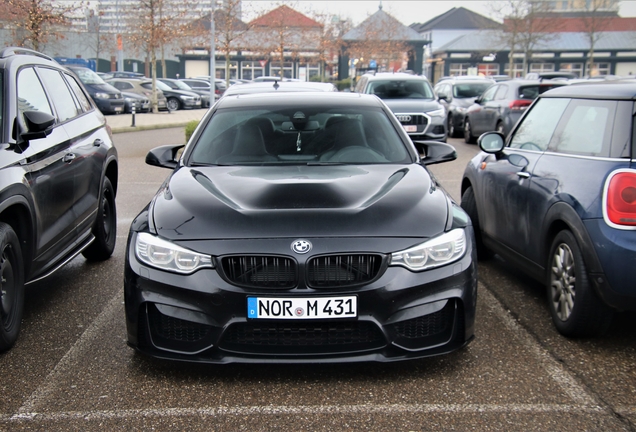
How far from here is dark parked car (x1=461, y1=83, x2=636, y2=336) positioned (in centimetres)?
399

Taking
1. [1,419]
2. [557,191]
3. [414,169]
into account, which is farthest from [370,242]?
[1,419]

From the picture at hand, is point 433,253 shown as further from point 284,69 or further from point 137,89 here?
point 284,69

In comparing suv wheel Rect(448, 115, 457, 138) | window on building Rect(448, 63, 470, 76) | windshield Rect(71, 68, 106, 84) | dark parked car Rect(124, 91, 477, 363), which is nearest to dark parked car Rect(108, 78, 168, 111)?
windshield Rect(71, 68, 106, 84)

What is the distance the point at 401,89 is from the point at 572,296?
12.7m

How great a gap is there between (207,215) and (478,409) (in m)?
1.64

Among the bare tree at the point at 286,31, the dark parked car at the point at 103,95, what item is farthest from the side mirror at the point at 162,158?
the bare tree at the point at 286,31

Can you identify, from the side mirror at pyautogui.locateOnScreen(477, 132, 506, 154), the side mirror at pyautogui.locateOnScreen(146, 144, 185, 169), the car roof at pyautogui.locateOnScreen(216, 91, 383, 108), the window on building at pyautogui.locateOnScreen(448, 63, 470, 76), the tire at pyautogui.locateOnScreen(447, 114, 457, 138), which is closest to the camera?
the side mirror at pyautogui.locateOnScreen(146, 144, 185, 169)

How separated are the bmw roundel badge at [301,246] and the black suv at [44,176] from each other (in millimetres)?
1725

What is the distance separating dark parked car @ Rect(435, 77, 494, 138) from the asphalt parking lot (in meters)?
16.2

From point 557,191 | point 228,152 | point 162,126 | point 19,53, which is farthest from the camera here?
point 162,126

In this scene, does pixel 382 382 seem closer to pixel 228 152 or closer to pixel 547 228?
pixel 547 228

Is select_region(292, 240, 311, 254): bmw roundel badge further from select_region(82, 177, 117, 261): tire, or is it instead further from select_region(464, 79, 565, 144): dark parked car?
select_region(464, 79, 565, 144): dark parked car

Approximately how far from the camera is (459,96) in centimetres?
2181

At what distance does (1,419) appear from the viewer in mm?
3340
